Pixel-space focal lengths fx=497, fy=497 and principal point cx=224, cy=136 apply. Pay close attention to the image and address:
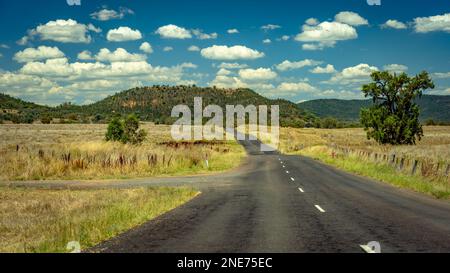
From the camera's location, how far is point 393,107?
62438mm

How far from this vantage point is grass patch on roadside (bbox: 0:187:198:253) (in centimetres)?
1107

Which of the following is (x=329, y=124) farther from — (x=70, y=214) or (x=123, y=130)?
(x=70, y=214)

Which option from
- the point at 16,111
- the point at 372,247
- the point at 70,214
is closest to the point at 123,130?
the point at 70,214

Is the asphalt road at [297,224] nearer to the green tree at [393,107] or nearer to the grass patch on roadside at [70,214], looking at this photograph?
the grass patch on roadside at [70,214]

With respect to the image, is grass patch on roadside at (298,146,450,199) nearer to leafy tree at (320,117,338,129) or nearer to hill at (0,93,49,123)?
hill at (0,93,49,123)

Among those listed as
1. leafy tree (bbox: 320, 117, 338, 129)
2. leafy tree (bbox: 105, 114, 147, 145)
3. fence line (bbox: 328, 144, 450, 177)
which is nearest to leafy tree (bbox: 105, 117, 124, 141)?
leafy tree (bbox: 105, 114, 147, 145)

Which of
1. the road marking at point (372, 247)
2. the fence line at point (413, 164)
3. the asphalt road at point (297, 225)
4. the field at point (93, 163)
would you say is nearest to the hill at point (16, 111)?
the field at point (93, 163)

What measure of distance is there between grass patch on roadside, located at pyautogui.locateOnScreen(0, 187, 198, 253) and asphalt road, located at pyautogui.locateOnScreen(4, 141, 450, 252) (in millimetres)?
684

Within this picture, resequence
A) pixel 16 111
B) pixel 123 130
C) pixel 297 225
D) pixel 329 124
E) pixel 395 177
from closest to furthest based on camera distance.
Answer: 1. pixel 297 225
2. pixel 395 177
3. pixel 123 130
4. pixel 16 111
5. pixel 329 124

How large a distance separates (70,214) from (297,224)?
321 inches

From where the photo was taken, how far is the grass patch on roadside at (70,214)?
1107 centimetres

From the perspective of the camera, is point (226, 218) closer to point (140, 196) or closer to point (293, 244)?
point (293, 244)
